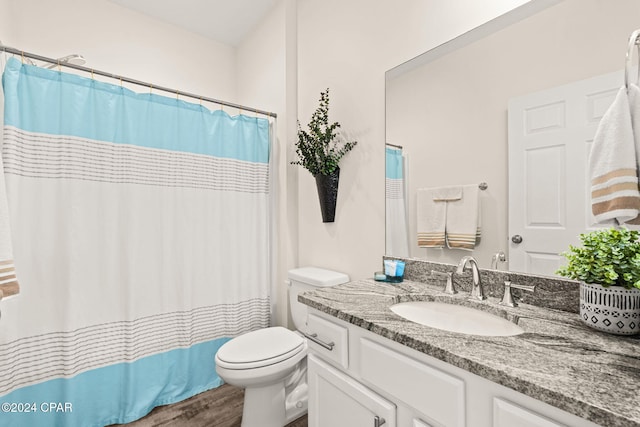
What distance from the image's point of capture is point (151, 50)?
2414 mm

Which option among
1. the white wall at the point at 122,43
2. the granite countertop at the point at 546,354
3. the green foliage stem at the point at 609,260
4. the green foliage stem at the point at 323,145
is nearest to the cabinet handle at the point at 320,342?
the granite countertop at the point at 546,354

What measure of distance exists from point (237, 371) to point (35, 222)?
123 centimetres

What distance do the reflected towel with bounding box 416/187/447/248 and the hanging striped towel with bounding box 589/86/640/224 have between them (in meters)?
0.57

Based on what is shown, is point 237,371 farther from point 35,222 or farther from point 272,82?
point 272,82

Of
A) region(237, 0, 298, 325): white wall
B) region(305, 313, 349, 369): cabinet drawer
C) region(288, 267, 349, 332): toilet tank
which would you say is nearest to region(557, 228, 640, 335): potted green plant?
region(305, 313, 349, 369): cabinet drawer

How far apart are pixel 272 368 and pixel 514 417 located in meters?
1.10

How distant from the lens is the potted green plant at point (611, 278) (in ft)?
2.41

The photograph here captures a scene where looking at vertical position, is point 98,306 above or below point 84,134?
below

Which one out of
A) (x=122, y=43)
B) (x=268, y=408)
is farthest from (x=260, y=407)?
(x=122, y=43)

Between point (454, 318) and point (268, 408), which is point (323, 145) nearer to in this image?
point (454, 318)

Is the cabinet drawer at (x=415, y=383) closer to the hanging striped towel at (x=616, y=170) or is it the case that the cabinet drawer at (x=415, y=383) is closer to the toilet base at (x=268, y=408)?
the hanging striped towel at (x=616, y=170)

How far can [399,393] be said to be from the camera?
2.68ft

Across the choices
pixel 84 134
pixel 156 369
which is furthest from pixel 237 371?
pixel 84 134

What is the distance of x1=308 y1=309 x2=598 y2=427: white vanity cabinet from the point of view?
23.5 inches
